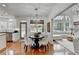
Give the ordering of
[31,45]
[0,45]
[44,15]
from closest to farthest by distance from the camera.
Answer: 1. [0,45]
2. [44,15]
3. [31,45]

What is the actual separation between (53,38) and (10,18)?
3248mm

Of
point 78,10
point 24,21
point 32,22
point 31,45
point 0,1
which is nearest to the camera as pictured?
point 0,1

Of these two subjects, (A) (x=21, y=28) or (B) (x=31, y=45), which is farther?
(B) (x=31, y=45)

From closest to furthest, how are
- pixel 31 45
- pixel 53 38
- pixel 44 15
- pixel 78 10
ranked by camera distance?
pixel 78 10, pixel 44 15, pixel 31 45, pixel 53 38

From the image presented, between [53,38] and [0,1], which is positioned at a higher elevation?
[0,1]

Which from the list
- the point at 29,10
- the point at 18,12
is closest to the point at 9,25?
the point at 18,12

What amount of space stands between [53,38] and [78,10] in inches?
156

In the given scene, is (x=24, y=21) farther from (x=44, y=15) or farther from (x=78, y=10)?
(x=78, y=10)

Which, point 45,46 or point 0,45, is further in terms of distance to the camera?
point 45,46

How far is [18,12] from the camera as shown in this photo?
5859 millimetres

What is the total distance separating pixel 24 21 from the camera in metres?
6.49

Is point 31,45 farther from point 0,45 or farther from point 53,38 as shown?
point 0,45

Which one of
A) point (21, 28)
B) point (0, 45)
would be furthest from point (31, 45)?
point (0, 45)

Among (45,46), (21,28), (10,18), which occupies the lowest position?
(45,46)
